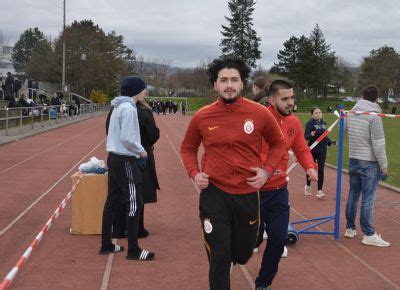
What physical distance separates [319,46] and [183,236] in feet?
366

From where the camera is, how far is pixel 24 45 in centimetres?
14225

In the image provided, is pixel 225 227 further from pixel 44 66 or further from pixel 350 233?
pixel 44 66

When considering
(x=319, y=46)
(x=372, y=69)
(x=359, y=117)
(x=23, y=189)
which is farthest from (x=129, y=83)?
(x=319, y=46)

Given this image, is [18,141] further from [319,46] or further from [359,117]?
[319,46]

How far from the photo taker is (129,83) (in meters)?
6.13

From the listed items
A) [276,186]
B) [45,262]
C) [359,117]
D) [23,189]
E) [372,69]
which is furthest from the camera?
[372,69]

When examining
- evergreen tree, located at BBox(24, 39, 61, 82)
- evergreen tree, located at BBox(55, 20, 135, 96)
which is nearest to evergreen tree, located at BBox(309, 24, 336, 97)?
evergreen tree, located at BBox(55, 20, 135, 96)

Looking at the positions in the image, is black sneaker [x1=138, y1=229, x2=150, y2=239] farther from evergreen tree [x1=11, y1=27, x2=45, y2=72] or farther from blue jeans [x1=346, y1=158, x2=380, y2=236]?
evergreen tree [x1=11, y1=27, x2=45, y2=72]

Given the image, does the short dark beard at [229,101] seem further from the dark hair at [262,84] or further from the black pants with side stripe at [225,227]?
the dark hair at [262,84]

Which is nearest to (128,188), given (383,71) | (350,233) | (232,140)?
(232,140)

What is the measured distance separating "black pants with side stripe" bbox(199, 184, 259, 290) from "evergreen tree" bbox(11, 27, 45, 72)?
145 m

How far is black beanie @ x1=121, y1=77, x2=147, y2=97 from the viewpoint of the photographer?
20.0 feet

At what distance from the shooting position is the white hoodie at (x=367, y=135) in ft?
21.9

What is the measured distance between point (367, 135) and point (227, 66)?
10.8 ft
